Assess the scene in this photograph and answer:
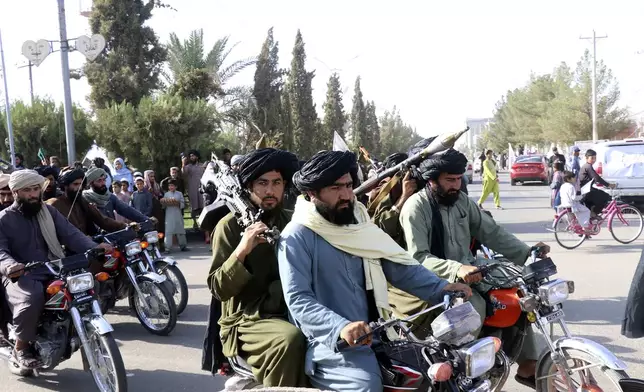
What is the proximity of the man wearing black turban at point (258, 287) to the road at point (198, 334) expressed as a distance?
6.58 ft

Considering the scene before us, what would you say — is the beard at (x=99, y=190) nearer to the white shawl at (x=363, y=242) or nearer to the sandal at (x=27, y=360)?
the sandal at (x=27, y=360)

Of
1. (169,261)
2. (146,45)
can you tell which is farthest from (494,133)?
(169,261)

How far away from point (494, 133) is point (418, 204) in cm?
8532

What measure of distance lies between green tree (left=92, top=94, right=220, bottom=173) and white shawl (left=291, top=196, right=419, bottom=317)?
42.2 ft

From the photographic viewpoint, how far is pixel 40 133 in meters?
20.0

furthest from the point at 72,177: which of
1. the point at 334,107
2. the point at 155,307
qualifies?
the point at 334,107

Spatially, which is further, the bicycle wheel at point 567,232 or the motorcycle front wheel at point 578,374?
the bicycle wheel at point 567,232

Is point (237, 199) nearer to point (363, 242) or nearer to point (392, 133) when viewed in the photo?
point (363, 242)

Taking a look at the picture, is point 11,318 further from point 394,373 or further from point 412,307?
point 394,373

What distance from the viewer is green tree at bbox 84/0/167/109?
64.5 feet

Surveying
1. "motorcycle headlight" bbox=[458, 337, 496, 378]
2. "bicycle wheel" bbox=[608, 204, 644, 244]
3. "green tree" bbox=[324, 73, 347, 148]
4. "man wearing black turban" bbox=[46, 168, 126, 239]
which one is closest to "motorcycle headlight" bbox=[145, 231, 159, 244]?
"man wearing black turban" bbox=[46, 168, 126, 239]

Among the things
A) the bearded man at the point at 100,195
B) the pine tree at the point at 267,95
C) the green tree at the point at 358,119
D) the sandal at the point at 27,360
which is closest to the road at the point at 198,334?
the sandal at the point at 27,360

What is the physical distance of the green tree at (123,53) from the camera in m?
19.7

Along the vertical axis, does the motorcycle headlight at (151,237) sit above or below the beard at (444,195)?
below
